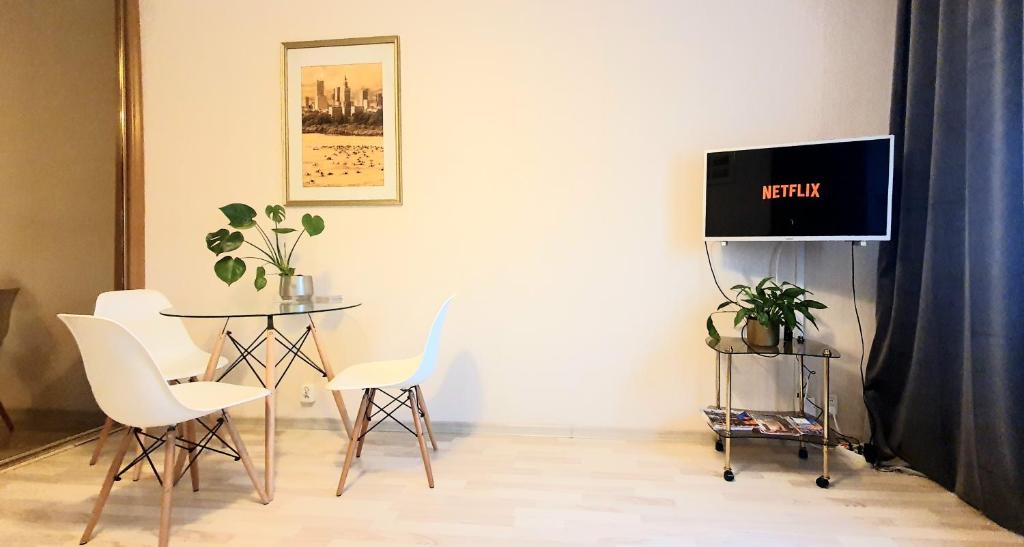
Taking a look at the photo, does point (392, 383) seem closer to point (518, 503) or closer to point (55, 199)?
point (518, 503)

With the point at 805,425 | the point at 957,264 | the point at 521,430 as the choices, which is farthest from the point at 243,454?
the point at 957,264

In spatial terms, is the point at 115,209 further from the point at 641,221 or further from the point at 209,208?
the point at 641,221

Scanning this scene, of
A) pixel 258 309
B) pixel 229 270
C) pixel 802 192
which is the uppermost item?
pixel 802 192

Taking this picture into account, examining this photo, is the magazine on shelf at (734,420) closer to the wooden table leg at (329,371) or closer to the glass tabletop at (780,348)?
the glass tabletop at (780,348)

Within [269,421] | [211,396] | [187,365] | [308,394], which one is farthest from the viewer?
[308,394]

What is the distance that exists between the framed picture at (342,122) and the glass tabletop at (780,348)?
1.84 meters

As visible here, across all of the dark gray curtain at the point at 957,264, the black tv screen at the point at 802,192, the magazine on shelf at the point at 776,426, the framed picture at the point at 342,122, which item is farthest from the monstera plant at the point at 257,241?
the dark gray curtain at the point at 957,264

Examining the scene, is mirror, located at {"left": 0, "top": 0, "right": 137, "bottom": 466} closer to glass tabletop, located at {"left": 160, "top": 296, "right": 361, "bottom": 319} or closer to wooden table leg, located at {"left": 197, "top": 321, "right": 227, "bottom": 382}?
glass tabletop, located at {"left": 160, "top": 296, "right": 361, "bottom": 319}

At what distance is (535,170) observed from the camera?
2467 mm

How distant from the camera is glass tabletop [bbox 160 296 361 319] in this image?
1.86 m

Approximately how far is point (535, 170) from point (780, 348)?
147 centimetres

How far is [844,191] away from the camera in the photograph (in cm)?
201

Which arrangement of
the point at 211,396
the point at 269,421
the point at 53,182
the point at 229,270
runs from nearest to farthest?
the point at 211,396 → the point at 269,421 → the point at 229,270 → the point at 53,182

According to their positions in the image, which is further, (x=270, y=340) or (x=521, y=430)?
(x=521, y=430)
